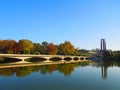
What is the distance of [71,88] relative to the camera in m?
21.5

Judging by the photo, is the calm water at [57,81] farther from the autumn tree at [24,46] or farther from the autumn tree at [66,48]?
the autumn tree at [66,48]

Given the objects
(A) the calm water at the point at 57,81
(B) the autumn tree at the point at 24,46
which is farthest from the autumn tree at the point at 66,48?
(A) the calm water at the point at 57,81

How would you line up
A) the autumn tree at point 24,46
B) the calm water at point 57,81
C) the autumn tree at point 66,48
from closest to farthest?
1. the calm water at point 57,81
2. the autumn tree at point 24,46
3. the autumn tree at point 66,48

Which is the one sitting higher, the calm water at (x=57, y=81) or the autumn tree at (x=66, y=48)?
the autumn tree at (x=66, y=48)

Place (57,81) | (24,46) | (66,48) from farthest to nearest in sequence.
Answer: (66,48) → (24,46) → (57,81)

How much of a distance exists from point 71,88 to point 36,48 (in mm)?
80548

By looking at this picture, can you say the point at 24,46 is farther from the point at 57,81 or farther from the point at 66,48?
the point at 57,81

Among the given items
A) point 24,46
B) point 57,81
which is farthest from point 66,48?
point 57,81

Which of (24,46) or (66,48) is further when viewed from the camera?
(66,48)

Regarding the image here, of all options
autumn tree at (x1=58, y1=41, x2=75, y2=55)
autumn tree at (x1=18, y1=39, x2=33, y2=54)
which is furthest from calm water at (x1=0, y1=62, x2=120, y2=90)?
autumn tree at (x1=58, y1=41, x2=75, y2=55)

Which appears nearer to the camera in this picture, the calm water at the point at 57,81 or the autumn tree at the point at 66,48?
the calm water at the point at 57,81

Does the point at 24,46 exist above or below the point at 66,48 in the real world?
above

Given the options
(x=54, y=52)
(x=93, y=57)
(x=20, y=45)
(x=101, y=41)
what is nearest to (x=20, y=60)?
(x=20, y=45)

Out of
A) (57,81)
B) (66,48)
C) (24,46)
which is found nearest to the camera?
(57,81)
